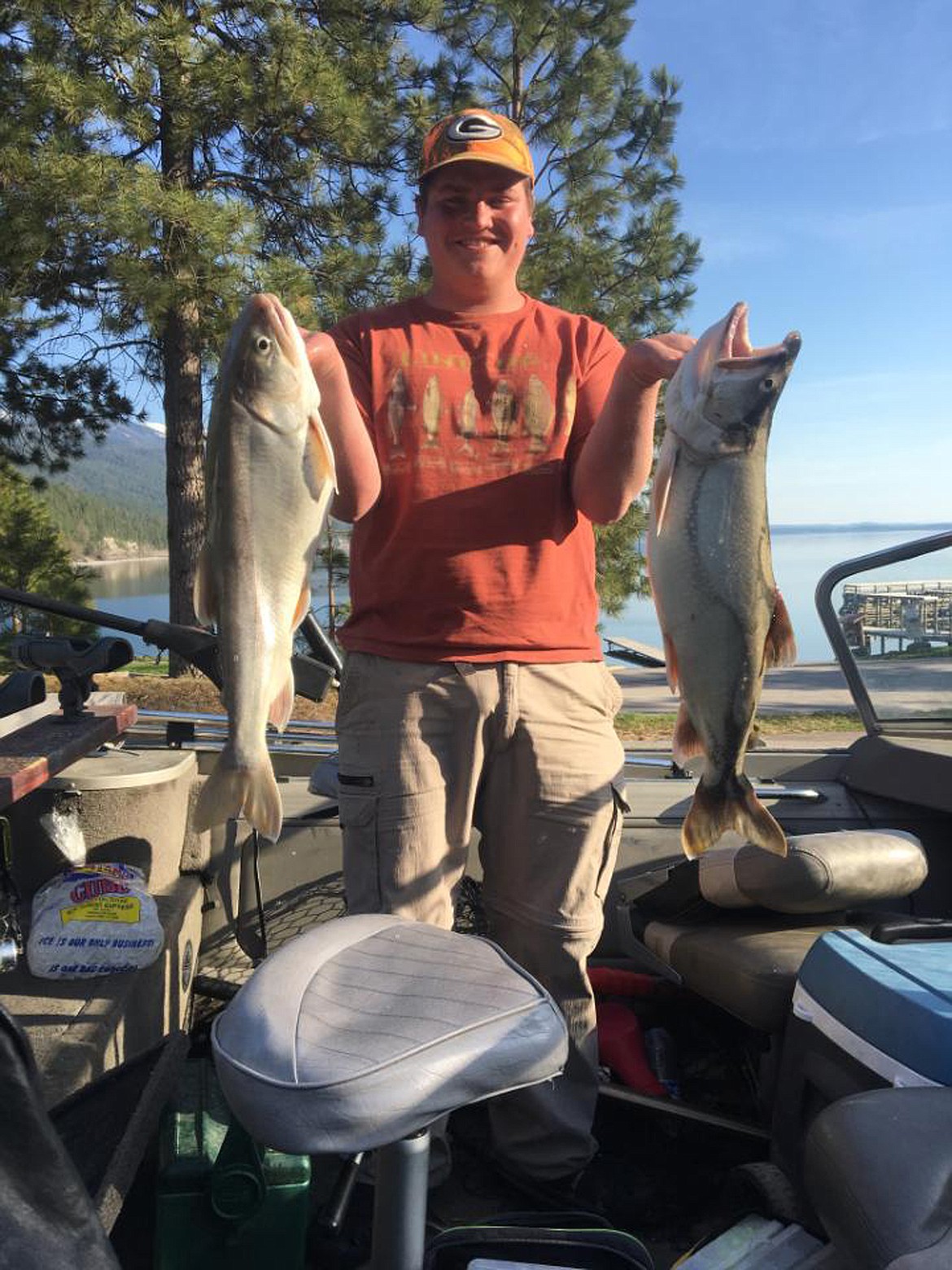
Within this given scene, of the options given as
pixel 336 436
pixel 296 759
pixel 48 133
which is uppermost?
pixel 48 133

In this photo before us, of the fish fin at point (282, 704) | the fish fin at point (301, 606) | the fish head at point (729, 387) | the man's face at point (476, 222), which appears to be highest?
the man's face at point (476, 222)

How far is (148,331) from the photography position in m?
12.9

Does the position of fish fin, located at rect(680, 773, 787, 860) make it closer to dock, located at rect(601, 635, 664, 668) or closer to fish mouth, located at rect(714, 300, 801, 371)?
fish mouth, located at rect(714, 300, 801, 371)

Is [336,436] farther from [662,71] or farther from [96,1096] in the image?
[662,71]

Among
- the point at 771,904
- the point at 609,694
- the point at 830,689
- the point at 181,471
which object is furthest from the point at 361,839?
the point at 830,689

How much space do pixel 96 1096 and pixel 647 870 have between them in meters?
2.28

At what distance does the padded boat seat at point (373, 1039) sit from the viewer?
148cm

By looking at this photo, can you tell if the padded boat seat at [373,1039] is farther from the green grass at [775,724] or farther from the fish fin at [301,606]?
the green grass at [775,724]

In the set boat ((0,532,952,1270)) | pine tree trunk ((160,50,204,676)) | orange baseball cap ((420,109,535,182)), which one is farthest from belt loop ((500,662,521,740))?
pine tree trunk ((160,50,204,676))

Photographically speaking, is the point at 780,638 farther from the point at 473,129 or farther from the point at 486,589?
the point at 473,129

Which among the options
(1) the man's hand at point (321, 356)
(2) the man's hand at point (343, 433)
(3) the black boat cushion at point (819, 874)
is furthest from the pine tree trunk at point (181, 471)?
(1) the man's hand at point (321, 356)

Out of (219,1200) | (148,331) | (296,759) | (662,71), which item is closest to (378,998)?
(219,1200)

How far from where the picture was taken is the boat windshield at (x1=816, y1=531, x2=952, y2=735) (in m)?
4.57

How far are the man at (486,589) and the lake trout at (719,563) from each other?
1.14ft
